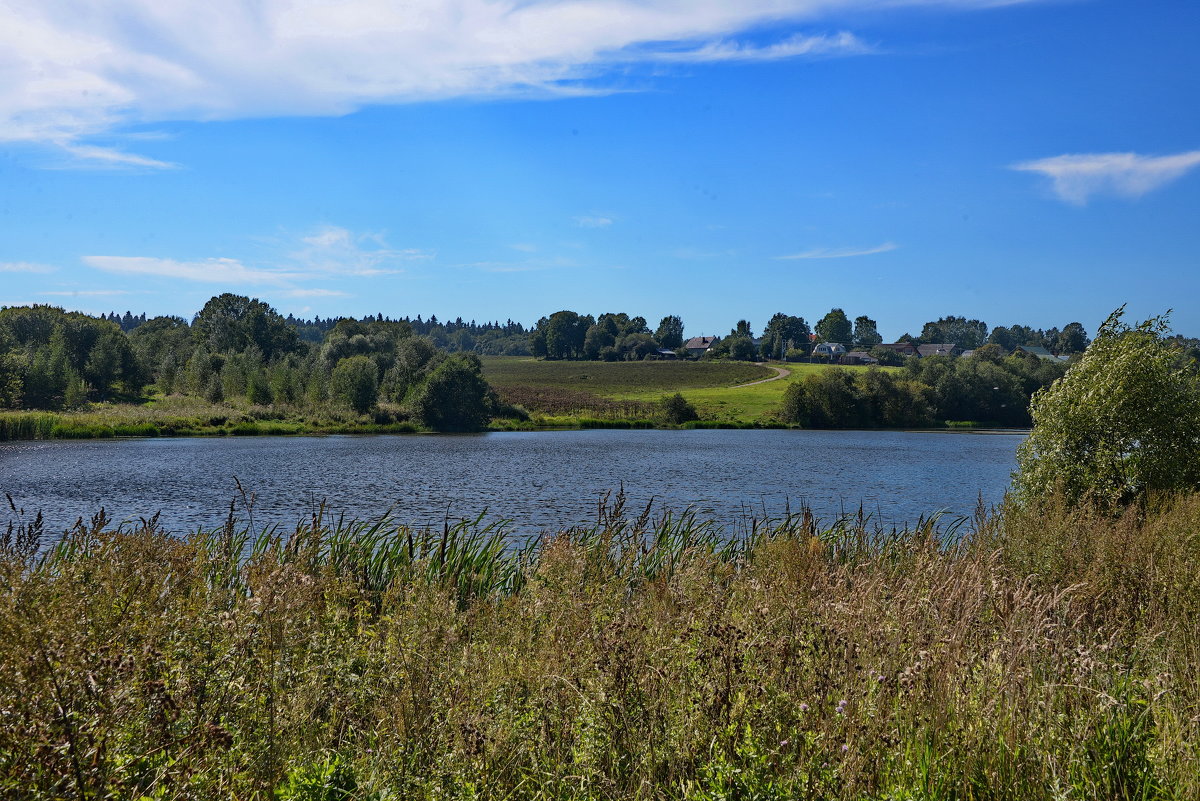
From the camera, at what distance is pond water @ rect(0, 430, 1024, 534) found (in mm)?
27281

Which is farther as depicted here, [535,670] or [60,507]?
[60,507]

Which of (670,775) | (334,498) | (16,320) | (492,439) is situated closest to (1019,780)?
(670,775)

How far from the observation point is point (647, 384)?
117 m

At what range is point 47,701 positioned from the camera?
3236 mm

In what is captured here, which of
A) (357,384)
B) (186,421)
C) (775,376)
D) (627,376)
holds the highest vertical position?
(775,376)

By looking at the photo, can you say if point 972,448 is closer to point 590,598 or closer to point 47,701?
point 590,598

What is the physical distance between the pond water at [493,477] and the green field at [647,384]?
74.9 feet

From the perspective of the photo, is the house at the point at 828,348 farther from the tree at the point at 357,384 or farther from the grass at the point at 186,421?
the grass at the point at 186,421

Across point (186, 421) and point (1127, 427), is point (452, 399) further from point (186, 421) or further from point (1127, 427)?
point (1127, 427)

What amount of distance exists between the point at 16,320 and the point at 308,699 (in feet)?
414

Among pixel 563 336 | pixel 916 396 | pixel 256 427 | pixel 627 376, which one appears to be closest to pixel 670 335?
pixel 563 336

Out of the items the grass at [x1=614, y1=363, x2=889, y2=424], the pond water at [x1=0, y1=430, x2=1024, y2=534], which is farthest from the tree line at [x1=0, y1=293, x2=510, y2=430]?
the grass at [x1=614, y1=363, x2=889, y2=424]

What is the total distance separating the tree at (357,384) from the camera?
267 feet

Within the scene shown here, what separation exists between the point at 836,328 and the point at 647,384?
93933 millimetres
